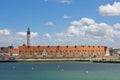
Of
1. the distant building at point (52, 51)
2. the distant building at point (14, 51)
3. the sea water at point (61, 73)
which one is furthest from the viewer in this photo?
the distant building at point (14, 51)

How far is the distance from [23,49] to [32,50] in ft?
13.5

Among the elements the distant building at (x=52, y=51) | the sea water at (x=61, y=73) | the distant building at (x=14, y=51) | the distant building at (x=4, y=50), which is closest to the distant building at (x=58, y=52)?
the distant building at (x=52, y=51)

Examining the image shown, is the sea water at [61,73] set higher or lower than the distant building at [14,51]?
lower

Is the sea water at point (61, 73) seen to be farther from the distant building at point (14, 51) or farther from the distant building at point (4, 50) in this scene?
the distant building at point (4, 50)

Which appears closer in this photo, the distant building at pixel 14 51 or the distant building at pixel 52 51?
the distant building at pixel 52 51

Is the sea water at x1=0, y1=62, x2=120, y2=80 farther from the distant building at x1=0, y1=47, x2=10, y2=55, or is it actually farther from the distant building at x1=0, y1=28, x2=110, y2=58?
the distant building at x1=0, y1=47, x2=10, y2=55

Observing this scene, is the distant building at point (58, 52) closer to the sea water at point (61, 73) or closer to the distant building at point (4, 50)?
the distant building at point (4, 50)

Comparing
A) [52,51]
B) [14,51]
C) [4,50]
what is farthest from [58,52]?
[4,50]

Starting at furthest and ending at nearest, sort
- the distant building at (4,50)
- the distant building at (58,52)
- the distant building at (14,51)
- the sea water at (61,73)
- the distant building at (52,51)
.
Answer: the distant building at (4,50) → the distant building at (14,51) → the distant building at (52,51) → the distant building at (58,52) → the sea water at (61,73)

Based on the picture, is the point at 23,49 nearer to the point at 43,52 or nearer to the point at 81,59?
the point at 43,52

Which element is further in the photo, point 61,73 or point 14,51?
point 14,51

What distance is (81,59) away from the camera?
166250 mm

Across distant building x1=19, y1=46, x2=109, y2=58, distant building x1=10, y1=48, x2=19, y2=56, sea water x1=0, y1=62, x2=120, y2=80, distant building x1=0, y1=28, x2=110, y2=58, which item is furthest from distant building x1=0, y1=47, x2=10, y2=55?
sea water x1=0, y1=62, x2=120, y2=80

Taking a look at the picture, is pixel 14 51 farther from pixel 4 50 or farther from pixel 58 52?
pixel 58 52
